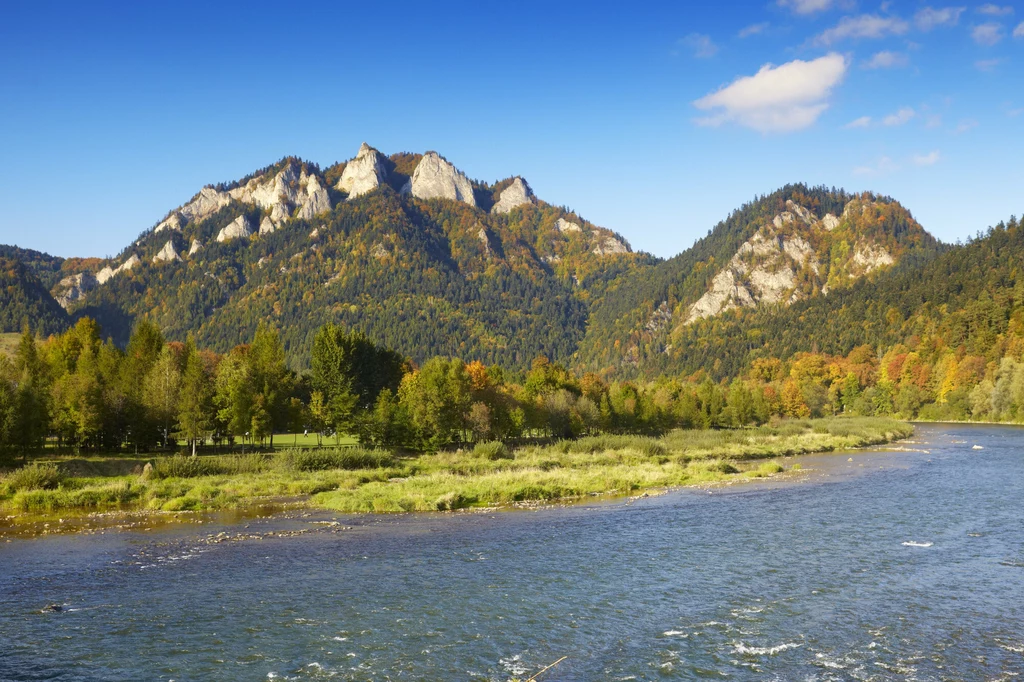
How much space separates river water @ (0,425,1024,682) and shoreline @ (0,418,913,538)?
15.2ft

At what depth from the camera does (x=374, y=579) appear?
97.4ft

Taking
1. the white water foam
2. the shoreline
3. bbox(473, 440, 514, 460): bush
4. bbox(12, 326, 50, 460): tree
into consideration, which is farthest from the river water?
bbox(473, 440, 514, 460): bush

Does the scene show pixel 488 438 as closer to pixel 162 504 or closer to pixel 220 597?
pixel 162 504

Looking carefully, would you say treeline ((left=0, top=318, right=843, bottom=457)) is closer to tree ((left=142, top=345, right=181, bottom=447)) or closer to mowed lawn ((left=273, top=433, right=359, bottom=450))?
tree ((left=142, top=345, right=181, bottom=447))

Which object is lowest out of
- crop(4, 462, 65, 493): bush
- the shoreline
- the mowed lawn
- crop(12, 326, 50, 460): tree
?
the shoreline

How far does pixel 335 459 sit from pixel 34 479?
23446 millimetres

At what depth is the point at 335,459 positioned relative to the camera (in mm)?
67375

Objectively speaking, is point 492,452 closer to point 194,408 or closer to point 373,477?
point 373,477

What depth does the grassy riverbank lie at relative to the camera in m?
49.3

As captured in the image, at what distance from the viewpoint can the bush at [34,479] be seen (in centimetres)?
5078

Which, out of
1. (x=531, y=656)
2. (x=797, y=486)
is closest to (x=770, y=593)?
(x=531, y=656)

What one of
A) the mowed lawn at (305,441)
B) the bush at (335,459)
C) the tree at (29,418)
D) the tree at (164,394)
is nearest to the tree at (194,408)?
the tree at (164,394)

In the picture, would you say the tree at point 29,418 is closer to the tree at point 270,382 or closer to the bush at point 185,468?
the bush at point 185,468

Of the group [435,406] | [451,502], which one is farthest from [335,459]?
[451,502]
